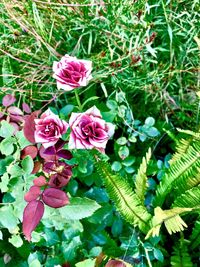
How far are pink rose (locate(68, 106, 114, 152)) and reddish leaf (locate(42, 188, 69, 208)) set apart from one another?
4.6 inches

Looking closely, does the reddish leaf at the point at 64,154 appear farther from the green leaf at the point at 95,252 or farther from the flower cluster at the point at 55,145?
the green leaf at the point at 95,252

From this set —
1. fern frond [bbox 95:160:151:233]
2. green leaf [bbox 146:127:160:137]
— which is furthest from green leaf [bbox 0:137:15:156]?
green leaf [bbox 146:127:160:137]

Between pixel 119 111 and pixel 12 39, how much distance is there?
441 millimetres

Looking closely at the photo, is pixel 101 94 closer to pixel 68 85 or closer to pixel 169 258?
pixel 68 85

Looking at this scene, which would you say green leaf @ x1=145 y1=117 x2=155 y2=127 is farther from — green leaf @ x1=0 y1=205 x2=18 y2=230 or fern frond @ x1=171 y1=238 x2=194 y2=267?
green leaf @ x1=0 y1=205 x2=18 y2=230

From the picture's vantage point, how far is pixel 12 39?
5.18ft

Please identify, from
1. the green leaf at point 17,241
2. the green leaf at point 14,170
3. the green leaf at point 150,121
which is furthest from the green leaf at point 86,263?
the green leaf at point 150,121

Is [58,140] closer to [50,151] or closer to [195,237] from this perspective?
[50,151]

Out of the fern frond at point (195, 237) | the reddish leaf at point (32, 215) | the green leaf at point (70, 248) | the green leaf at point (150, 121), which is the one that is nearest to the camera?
the reddish leaf at point (32, 215)

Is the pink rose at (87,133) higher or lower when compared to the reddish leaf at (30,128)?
higher

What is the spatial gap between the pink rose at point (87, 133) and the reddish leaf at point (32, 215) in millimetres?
156

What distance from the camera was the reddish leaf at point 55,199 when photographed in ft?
3.74

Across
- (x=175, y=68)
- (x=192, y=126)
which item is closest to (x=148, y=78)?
(x=175, y=68)

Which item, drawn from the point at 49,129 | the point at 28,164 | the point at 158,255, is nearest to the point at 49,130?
the point at 49,129
